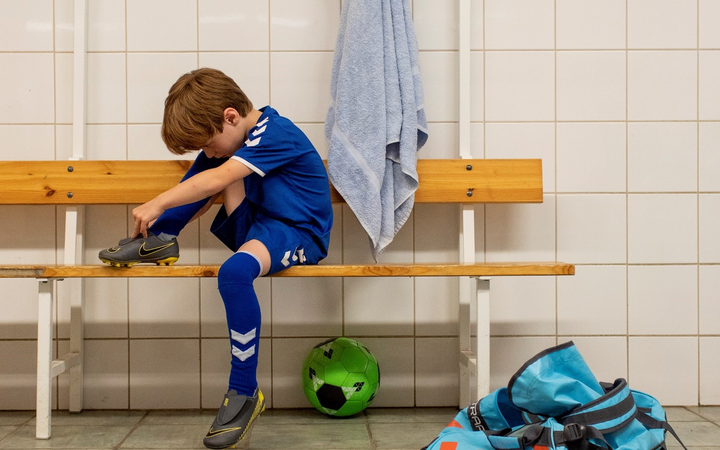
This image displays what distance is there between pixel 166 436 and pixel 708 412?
65.7 inches

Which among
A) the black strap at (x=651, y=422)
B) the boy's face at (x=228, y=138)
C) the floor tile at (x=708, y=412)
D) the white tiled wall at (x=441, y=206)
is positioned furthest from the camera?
the white tiled wall at (x=441, y=206)

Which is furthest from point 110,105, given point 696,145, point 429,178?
point 696,145

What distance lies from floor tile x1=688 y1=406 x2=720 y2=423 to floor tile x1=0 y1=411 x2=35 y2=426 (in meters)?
2.09

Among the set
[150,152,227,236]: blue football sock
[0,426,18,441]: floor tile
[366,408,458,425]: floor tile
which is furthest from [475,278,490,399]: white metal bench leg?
[0,426,18,441]: floor tile

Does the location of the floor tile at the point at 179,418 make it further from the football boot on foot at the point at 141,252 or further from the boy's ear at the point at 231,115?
the boy's ear at the point at 231,115

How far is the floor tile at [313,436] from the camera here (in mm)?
1521

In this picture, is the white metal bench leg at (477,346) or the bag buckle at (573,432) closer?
the bag buckle at (573,432)

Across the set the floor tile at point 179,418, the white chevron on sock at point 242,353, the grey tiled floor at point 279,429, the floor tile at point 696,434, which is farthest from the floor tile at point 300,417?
the floor tile at point 696,434

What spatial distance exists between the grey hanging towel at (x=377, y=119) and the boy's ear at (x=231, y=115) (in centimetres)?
32

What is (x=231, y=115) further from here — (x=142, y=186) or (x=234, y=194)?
(x=142, y=186)

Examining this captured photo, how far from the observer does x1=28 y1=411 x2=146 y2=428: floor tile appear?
5.74ft

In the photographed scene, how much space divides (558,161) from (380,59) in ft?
2.31

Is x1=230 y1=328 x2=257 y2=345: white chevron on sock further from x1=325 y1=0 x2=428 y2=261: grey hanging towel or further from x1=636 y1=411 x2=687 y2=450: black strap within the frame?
x1=636 y1=411 x2=687 y2=450: black strap

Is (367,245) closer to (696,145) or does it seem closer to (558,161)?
(558,161)
